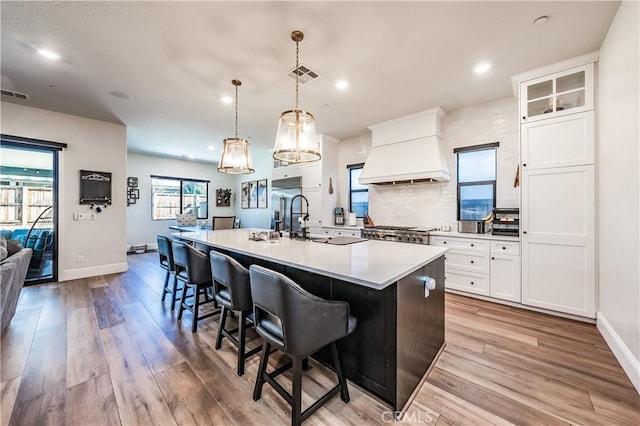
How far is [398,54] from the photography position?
260 centimetres

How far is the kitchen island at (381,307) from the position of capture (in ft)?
4.93

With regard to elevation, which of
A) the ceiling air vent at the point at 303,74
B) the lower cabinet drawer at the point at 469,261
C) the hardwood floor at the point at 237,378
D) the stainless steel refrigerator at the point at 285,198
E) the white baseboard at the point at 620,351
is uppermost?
the ceiling air vent at the point at 303,74

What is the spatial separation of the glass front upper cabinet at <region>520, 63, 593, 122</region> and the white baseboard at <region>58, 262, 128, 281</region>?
680 cm

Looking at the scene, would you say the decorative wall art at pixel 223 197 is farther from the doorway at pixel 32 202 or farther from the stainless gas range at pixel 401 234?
the stainless gas range at pixel 401 234

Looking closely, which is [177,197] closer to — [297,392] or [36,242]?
[36,242]

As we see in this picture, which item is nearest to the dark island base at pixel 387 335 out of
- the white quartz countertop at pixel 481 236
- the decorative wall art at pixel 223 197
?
the white quartz countertop at pixel 481 236

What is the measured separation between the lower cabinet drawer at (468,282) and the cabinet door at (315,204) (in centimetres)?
261

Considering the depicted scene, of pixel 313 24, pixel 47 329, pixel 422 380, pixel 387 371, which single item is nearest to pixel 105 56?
pixel 313 24

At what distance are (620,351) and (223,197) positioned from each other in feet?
29.7

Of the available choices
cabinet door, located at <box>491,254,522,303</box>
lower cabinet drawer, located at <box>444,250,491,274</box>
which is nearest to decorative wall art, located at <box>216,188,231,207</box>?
lower cabinet drawer, located at <box>444,250,491,274</box>

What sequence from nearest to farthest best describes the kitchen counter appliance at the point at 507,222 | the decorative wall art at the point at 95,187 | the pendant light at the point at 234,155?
1. the pendant light at the point at 234,155
2. the kitchen counter appliance at the point at 507,222
3. the decorative wall art at the point at 95,187

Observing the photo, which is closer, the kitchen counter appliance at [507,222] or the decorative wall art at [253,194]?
the kitchen counter appliance at [507,222]

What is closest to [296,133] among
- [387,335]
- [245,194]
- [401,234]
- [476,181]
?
[387,335]

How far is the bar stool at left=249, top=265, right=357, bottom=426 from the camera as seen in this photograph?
4.27 feet
